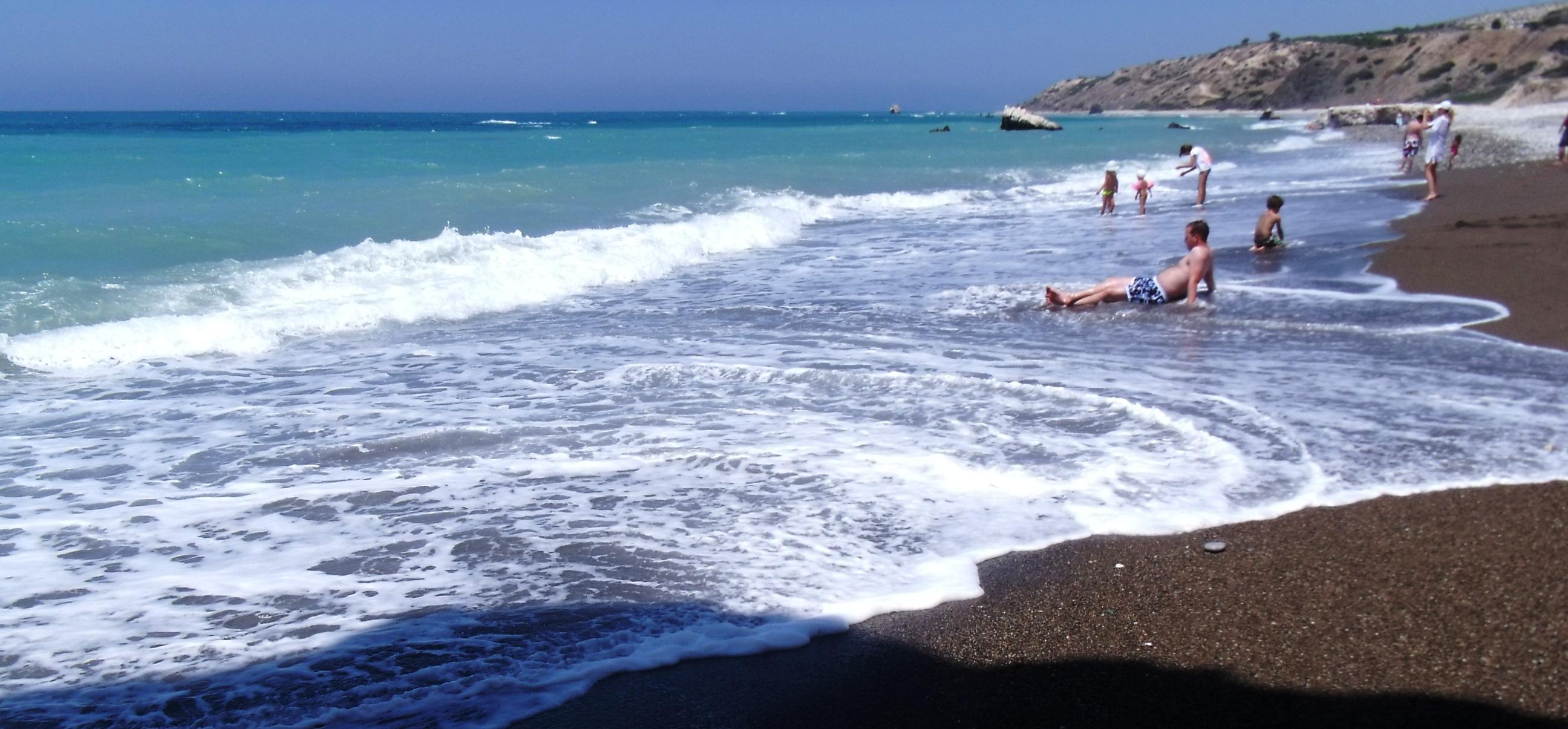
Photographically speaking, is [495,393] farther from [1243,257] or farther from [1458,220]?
[1458,220]

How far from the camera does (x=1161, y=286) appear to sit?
10.7 metres

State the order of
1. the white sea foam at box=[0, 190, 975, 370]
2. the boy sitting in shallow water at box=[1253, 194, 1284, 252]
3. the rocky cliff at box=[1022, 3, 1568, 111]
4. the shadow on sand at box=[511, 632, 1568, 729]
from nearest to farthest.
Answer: the shadow on sand at box=[511, 632, 1568, 729] < the white sea foam at box=[0, 190, 975, 370] < the boy sitting in shallow water at box=[1253, 194, 1284, 252] < the rocky cliff at box=[1022, 3, 1568, 111]

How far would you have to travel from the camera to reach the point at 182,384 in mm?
8438

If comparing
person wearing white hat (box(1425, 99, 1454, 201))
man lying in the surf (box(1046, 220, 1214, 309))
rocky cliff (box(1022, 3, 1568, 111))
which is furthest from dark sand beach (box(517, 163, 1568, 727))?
rocky cliff (box(1022, 3, 1568, 111))

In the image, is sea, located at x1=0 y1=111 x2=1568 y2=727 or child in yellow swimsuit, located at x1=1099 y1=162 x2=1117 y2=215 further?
child in yellow swimsuit, located at x1=1099 y1=162 x2=1117 y2=215

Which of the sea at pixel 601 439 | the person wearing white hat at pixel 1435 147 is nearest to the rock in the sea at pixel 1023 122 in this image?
the person wearing white hat at pixel 1435 147

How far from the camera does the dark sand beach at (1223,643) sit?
341cm

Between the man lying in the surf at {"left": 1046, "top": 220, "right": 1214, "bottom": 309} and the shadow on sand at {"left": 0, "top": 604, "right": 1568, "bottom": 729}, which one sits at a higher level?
the man lying in the surf at {"left": 1046, "top": 220, "right": 1214, "bottom": 309}

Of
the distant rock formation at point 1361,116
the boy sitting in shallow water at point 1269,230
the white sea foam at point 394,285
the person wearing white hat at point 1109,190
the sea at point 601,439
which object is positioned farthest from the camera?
the distant rock formation at point 1361,116

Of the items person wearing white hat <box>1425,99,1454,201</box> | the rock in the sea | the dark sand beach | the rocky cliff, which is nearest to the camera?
the dark sand beach

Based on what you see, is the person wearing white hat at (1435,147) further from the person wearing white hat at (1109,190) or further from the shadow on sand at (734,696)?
the shadow on sand at (734,696)

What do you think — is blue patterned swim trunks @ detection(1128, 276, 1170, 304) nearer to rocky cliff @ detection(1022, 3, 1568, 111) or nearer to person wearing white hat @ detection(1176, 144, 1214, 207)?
person wearing white hat @ detection(1176, 144, 1214, 207)

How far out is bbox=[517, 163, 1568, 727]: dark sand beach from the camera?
134 inches

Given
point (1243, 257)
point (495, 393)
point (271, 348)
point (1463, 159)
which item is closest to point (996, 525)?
point (495, 393)
